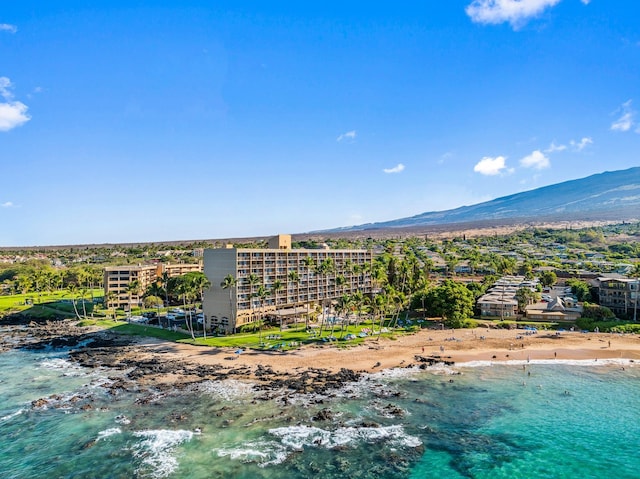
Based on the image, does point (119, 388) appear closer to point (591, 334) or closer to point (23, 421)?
point (23, 421)

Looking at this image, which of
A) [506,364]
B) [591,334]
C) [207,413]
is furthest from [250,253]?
[591,334]

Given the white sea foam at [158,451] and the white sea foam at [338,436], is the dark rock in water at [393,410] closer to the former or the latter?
the white sea foam at [338,436]

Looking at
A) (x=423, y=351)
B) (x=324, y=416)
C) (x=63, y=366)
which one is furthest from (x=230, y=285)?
(x=324, y=416)

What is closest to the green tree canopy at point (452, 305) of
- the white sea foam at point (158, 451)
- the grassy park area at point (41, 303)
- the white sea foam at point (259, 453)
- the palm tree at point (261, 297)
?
the palm tree at point (261, 297)

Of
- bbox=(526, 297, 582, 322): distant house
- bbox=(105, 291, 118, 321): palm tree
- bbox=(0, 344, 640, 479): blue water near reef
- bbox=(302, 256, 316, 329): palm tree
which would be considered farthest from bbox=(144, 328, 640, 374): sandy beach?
bbox=(105, 291, 118, 321): palm tree

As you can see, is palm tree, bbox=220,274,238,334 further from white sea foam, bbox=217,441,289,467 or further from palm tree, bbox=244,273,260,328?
white sea foam, bbox=217,441,289,467
